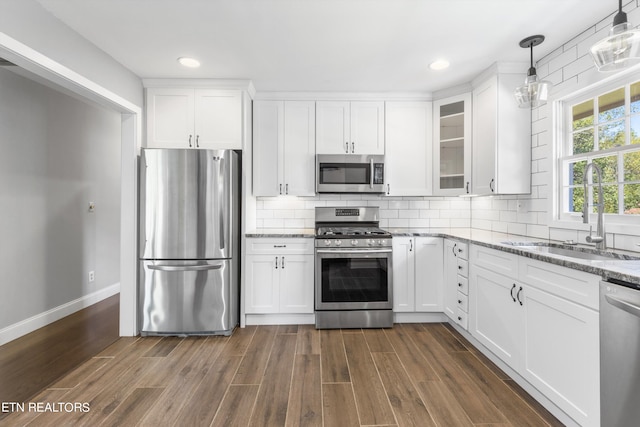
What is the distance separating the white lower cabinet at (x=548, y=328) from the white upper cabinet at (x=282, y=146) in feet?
6.44

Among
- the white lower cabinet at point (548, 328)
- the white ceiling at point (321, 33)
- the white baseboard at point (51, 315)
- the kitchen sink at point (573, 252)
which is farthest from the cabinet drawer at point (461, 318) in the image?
the white baseboard at point (51, 315)

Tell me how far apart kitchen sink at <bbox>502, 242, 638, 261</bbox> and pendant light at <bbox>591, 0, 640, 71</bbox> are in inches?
42.6

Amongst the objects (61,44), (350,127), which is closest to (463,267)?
(350,127)

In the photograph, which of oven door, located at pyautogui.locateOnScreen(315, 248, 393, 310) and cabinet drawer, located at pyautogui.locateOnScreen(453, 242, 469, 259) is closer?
cabinet drawer, located at pyautogui.locateOnScreen(453, 242, 469, 259)

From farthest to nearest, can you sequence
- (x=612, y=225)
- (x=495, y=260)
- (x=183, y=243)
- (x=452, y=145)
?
(x=452, y=145) → (x=183, y=243) → (x=495, y=260) → (x=612, y=225)

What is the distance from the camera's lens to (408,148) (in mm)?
3393

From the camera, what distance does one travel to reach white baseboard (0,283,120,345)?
266 centimetres

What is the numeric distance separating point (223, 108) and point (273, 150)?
65 cm

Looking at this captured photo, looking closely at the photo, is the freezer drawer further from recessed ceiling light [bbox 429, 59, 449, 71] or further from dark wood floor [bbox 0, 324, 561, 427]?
recessed ceiling light [bbox 429, 59, 449, 71]

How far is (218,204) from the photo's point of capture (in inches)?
110

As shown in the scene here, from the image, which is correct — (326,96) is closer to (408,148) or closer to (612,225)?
(408,148)

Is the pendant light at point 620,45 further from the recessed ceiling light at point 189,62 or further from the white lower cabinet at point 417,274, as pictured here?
the recessed ceiling light at point 189,62

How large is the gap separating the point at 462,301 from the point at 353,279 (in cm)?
98

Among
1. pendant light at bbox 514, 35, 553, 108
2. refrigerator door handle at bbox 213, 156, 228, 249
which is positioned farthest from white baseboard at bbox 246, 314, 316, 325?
pendant light at bbox 514, 35, 553, 108
